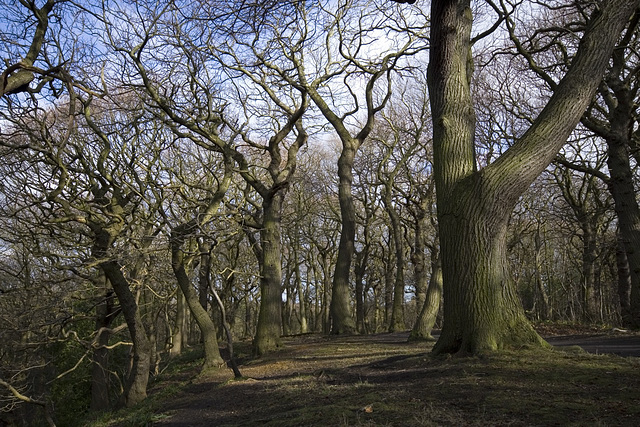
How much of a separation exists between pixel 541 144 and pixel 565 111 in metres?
0.50

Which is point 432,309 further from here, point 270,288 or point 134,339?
point 134,339

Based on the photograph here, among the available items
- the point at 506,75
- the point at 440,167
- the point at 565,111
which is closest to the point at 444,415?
the point at 440,167

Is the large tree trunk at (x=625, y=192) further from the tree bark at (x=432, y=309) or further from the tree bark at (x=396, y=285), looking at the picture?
the tree bark at (x=396, y=285)

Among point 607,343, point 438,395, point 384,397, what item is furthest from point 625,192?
point 384,397

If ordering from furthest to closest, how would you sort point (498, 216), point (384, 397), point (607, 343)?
point (607, 343) → point (498, 216) → point (384, 397)

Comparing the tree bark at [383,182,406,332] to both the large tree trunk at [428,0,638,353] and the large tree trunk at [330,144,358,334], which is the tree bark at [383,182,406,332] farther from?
the large tree trunk at [428,0,638,353]

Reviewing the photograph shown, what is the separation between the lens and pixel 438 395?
4.66 meters

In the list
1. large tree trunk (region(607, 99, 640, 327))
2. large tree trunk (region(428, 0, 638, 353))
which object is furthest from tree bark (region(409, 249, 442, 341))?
large tree trunk (region(428, 0, 638, 353))

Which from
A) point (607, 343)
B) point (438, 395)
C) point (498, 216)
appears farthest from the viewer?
point (607, 343)

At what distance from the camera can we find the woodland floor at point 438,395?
3859mm

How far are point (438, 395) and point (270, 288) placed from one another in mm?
8971

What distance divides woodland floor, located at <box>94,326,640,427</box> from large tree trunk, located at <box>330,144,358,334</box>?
763cm

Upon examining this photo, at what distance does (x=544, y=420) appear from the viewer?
11.8 ft

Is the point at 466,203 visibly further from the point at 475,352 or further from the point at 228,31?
the point at 228,31
